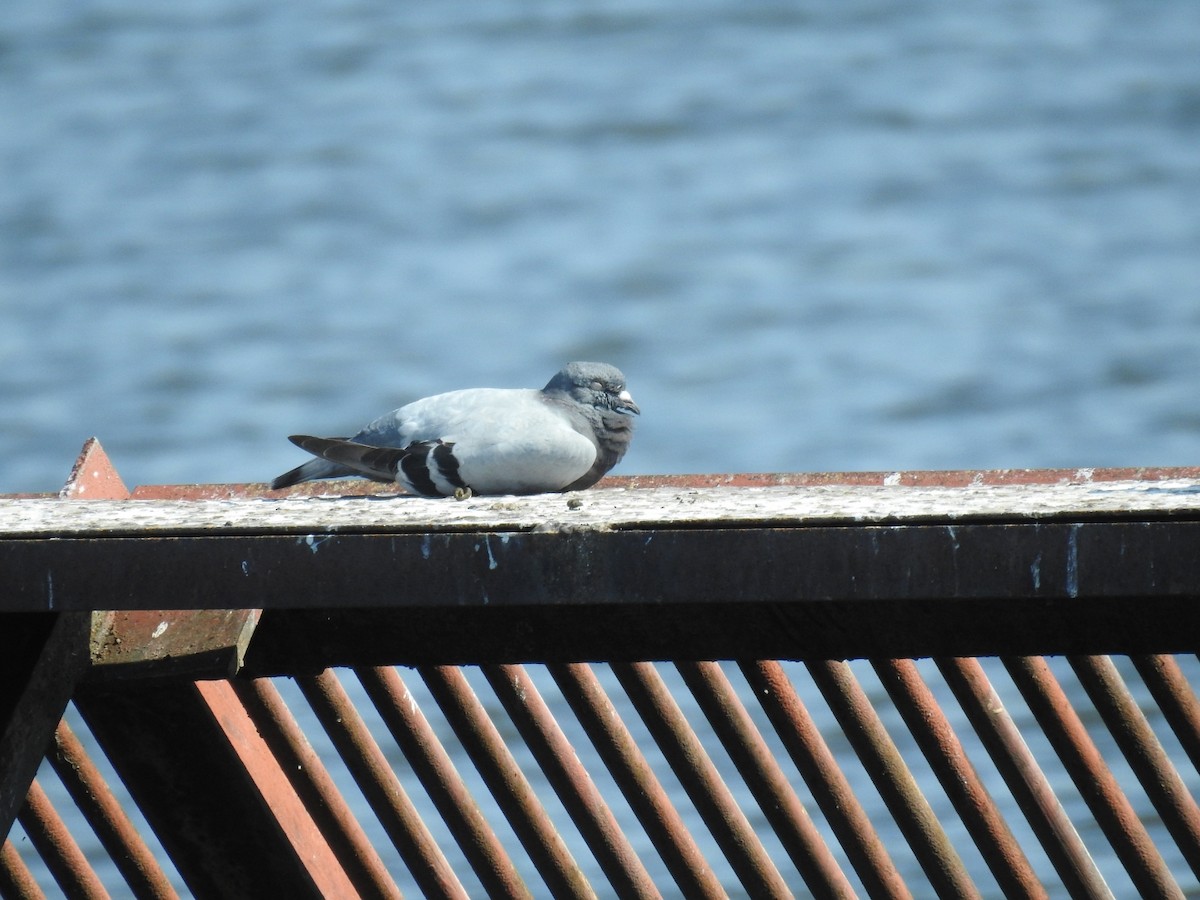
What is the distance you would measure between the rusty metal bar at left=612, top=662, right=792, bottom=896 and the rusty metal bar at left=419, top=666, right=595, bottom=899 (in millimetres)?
267

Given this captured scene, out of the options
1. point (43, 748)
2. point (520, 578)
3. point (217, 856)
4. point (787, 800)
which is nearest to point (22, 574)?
point (43, 748)

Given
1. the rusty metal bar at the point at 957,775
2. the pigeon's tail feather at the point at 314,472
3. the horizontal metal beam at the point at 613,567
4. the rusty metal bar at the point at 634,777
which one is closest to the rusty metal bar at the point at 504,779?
the rusty metal bar at the point at 634,777

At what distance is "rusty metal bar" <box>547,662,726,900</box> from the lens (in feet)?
9.34

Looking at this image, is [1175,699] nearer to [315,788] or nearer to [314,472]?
[315,788]

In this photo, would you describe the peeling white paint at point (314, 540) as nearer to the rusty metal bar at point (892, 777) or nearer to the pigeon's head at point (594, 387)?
the rusty metal bar at point (892, 777)

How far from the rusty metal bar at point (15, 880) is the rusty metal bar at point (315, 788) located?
676mm

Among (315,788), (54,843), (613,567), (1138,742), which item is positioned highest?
(613,567)

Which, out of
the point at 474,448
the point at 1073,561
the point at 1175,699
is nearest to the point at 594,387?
the point at 474,448

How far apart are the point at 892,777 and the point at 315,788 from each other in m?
1.03

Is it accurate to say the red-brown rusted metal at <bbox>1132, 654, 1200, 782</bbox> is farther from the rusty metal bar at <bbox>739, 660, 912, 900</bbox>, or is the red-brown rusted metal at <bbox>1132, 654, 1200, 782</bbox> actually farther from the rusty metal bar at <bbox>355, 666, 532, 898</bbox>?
the rusty metal bar at <bbox>355, 666, 532, 898</bbox>

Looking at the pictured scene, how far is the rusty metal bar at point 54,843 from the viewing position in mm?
3094

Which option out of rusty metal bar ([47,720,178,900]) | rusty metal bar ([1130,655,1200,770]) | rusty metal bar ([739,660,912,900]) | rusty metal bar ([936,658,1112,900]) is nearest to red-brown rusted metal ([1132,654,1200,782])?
rusty metal bar ([1130,655,1200,770])

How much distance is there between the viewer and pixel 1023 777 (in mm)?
2832

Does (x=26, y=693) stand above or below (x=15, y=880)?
above
